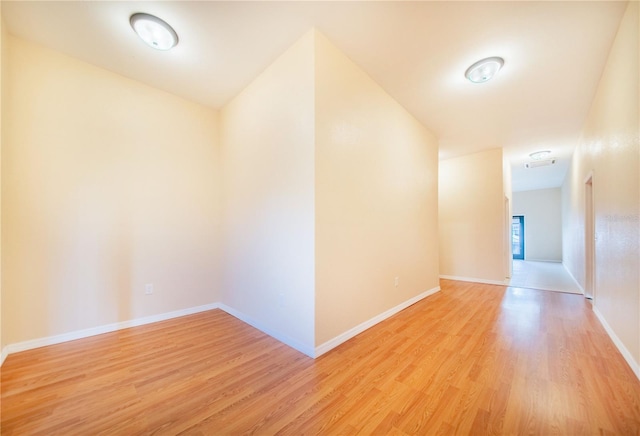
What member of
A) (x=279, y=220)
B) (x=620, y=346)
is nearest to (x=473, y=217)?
(x=620, y=346)

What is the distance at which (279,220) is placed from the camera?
247 centimetres

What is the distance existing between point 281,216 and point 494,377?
217cm

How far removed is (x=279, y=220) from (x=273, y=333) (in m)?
A: 1.17

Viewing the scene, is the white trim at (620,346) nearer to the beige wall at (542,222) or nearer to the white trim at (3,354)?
the white trim at (3,354)

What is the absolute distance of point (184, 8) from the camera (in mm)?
1925

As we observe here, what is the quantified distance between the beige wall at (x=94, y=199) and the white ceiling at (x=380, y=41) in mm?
311

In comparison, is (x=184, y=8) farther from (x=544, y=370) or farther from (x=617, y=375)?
(x=617, y=375)

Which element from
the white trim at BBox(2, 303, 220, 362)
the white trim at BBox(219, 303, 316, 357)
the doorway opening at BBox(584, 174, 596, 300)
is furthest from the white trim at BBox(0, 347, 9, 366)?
the doorway opening at BBox(584, 174, 596, 300)

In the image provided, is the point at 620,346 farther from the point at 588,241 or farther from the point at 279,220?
the point at 279,220

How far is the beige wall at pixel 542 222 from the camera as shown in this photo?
9469mm

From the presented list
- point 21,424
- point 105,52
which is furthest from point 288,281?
point 105,52

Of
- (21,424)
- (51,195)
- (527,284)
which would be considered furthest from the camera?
(527,284)

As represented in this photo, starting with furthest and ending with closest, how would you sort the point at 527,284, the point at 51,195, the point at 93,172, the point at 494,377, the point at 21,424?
the point at 527,284
the point at 93,172
the point at 51,195
the point at 494,377
the point at 21,424

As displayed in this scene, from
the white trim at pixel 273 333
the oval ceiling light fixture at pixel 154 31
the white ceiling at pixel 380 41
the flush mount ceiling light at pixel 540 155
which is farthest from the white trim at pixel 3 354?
the flush mount ceiling light at pixel 540 155
